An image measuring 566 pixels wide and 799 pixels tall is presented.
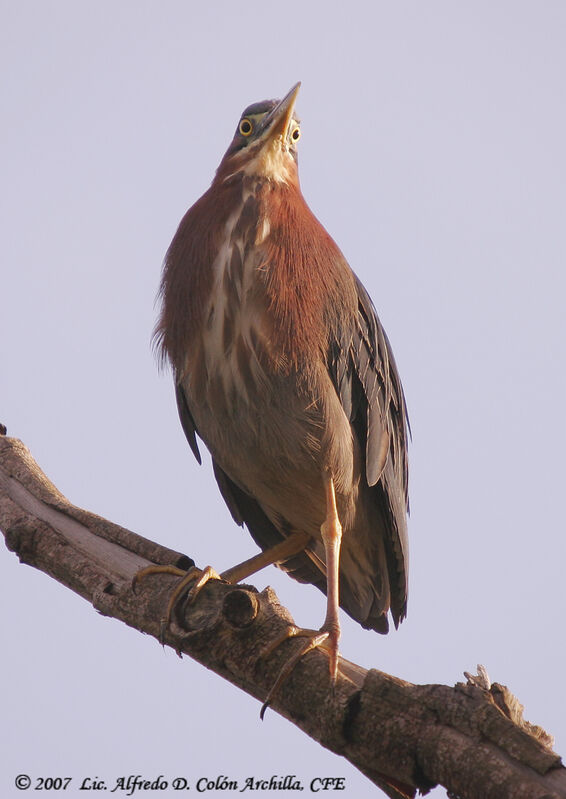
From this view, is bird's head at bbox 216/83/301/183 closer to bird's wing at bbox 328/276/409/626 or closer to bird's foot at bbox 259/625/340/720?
bird's wing at bbox 328/276/409/626

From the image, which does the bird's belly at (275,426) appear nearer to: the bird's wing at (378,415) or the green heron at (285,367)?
the green heron at (285,367)

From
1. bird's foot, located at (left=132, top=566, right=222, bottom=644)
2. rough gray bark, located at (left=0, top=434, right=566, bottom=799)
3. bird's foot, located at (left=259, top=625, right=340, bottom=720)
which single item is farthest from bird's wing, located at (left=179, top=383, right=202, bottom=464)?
bird's foot, located at (left=259, top=625, right=340, bottom=720)

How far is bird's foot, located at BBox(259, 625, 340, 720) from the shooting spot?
338 centimetres

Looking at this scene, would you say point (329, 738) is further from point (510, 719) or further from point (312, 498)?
point (312, 498)

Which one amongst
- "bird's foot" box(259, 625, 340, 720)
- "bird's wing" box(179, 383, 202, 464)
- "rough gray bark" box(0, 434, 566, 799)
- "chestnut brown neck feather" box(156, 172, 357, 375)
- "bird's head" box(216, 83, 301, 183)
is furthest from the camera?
"bird's wing" box(179, 383, 202, 464)

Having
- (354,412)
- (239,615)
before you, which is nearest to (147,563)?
(239,615)

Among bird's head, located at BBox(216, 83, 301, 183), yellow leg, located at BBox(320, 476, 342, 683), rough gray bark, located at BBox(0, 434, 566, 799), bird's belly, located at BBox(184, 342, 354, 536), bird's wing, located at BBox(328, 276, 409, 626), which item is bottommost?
rough gray bark, located at BBox(0, 434, 566, 799)

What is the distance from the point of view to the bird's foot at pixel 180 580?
12.1ft

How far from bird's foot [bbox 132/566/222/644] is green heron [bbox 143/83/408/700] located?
0.06m

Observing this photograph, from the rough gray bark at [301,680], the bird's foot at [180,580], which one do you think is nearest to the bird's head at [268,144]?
the rough gray bark at [301,680]

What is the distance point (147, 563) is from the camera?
399 centimetres

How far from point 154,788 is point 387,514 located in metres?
1.73

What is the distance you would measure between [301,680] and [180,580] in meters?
0.73

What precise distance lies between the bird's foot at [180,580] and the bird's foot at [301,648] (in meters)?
0.42
